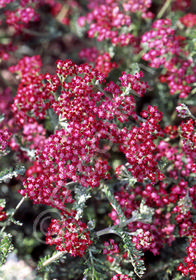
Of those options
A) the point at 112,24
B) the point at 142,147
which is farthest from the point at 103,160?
the point at 112,24

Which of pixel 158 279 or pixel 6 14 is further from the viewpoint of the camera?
pixel 6 14

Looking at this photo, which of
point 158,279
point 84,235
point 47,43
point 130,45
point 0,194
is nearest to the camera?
point 84,235

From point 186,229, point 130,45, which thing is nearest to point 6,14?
point 130,45

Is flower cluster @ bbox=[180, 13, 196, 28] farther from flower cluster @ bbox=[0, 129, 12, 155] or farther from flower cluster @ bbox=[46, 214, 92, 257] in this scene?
flower cluster @ bbox=[46, 214, 92, 257]

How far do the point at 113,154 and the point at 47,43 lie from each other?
1.95 meters

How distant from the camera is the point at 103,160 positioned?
233 centimetres

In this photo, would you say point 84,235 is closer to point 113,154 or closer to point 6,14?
point 113,154

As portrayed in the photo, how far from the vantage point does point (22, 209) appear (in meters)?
2.63

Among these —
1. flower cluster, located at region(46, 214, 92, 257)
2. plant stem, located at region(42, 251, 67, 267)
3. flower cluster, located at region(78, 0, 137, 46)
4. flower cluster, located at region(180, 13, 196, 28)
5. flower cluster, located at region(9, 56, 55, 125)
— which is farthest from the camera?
flower cluster, located at region(180, 13, 196, 28)

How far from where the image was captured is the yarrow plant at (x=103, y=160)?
1.89 meters

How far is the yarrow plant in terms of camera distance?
6.20 ft

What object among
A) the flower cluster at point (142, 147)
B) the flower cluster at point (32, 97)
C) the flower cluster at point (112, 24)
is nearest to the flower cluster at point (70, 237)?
the flower cluster at point (142, 147)

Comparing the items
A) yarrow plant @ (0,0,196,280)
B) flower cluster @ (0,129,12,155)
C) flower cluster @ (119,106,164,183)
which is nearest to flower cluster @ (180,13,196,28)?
yarrow plant @ (0,0,196,280)

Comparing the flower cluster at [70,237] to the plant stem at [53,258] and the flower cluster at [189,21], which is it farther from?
the flower cluster at [189,21]
